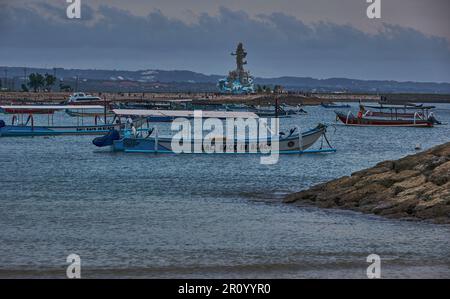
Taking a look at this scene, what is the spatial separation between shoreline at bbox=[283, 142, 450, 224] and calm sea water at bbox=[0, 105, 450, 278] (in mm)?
814

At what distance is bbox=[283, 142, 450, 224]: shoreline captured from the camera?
31.2 m

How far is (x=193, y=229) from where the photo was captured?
31766mm

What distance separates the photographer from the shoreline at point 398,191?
31.2 m

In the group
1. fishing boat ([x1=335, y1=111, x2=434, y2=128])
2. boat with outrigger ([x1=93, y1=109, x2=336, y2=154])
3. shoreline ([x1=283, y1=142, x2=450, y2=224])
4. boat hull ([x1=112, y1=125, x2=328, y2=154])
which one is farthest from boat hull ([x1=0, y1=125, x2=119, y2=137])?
shoreline ([x1=283, y1=142, x2=450, y2=224])

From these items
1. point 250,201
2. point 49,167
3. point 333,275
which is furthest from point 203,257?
point 49,167

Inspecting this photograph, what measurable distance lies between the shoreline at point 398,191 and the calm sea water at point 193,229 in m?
0.81

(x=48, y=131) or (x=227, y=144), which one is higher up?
(x=227, y=144)

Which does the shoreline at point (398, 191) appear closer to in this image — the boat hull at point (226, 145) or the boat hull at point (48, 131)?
the boat hull at point (226, 145)

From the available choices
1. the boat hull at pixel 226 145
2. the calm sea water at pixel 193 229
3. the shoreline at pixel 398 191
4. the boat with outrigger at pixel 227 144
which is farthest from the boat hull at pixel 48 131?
the shoreline at pixel 398 191

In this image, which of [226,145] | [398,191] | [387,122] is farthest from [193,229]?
[387,122]

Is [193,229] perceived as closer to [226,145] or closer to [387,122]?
[226,145]

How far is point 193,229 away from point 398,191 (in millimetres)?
7225
